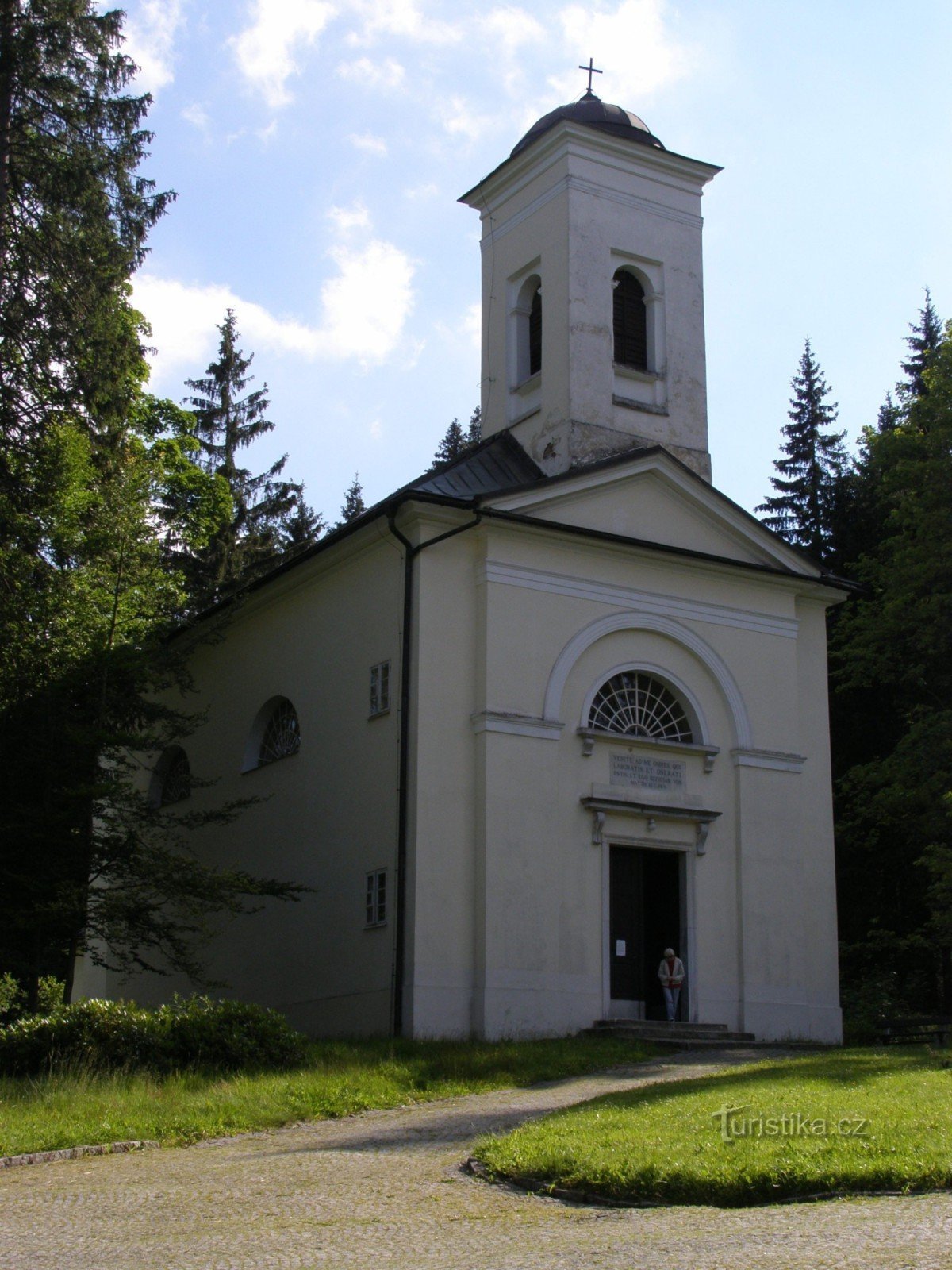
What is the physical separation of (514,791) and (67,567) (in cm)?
700

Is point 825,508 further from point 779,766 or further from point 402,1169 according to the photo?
point 402,1169

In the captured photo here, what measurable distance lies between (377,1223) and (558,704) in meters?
12.3

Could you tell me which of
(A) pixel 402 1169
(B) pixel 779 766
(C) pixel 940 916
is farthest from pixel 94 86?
(C) pixel 940 916

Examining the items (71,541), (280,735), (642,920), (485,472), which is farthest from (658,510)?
(71,541)

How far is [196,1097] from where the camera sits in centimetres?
1333

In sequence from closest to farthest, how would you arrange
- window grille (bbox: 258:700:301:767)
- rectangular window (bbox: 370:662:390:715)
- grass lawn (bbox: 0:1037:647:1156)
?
grass lawn (bbox: 0:1037:647:1156)
rectangular window (bbox: 370:662:390:715)
window grille (bbox: 258:700:301:767)

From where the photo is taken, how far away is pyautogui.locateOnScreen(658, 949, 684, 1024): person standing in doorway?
2041cm

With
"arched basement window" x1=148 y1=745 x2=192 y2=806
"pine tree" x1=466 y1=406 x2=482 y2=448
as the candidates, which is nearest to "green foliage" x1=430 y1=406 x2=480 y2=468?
"pine tree" x1=466 y1=406 x2=482 y2=448

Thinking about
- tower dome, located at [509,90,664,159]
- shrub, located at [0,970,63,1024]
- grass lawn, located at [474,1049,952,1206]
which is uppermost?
tower dome, located at [509,90,664,159]

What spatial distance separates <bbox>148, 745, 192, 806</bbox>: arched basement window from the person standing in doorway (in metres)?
10.3

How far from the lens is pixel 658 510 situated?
2270cm

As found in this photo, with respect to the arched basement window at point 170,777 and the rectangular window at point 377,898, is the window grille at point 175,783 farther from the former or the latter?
the rectangular window at point 377,898

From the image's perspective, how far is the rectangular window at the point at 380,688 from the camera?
2092 cm

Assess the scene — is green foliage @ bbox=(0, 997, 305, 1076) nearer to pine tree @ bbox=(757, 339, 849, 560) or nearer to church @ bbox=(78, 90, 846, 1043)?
church @ bbox=(78, 90, 846, 1043)
